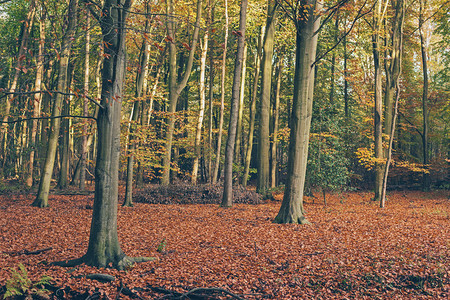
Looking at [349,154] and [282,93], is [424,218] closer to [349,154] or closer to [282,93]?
[349,154]

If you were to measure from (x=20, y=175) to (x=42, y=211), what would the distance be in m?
12.3

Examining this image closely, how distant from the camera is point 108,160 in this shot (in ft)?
16.7

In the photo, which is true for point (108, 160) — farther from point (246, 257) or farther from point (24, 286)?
point (246, 257)

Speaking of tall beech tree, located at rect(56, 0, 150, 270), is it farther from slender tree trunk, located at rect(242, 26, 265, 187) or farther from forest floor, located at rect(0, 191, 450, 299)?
slender tree trunk, located at rect(242, 26, 265, 187)

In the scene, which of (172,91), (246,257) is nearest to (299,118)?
(246,257)

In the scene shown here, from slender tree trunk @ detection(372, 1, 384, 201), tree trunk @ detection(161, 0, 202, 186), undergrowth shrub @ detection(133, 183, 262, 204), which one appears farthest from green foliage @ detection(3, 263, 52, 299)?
slender tree trunk @ detection(372, 1, 384, 201)

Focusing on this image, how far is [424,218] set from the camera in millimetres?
10422

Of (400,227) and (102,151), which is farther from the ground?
(102,151)

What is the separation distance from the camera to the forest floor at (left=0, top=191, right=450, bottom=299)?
4711 millimetres

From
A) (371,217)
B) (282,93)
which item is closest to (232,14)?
(282,93)

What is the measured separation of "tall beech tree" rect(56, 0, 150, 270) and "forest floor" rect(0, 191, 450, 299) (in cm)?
28

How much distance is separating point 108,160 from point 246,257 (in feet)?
9.52

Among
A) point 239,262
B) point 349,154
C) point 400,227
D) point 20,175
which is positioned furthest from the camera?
point 349,154

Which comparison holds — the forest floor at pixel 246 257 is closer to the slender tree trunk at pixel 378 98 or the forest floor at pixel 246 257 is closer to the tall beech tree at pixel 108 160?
the tall beech tree at pixel 108 160
